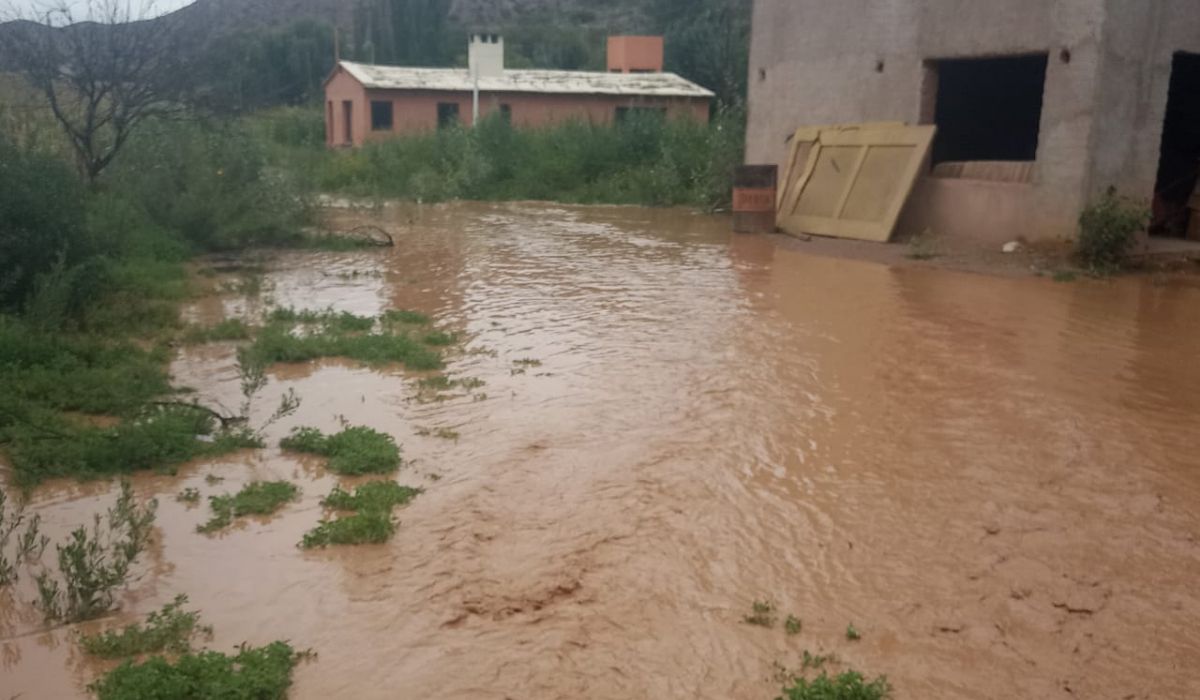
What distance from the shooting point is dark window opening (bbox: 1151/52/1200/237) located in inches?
512

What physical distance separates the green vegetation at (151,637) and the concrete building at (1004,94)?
10689mm

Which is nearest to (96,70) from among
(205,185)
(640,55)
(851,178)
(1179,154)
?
(205,185)

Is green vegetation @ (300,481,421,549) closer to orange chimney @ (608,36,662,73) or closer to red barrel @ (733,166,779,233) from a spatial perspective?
red barrel @ (733,166,779,233)

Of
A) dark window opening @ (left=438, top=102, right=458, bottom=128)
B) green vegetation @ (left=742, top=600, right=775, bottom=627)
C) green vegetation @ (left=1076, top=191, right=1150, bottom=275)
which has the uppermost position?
dark window opening @ (left=438, top=102, right=458, bottom=128)

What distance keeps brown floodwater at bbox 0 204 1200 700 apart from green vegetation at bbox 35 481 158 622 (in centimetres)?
10

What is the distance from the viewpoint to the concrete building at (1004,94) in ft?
36.6

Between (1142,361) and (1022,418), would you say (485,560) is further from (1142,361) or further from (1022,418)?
(1142,361)

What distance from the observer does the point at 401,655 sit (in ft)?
11.3

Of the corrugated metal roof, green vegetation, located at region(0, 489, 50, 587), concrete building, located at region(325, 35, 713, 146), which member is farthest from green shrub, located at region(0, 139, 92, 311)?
the corrugated metal roof

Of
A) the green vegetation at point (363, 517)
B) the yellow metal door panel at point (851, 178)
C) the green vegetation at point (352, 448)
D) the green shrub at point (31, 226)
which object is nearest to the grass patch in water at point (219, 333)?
the green shrub at point (31, 226)

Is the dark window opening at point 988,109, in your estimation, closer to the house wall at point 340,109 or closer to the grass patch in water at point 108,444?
A: the grass patch in water at point 108,444

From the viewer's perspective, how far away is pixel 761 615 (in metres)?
3.71

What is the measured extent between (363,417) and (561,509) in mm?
1858

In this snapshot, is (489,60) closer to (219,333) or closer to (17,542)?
(219,333)
